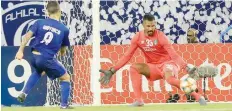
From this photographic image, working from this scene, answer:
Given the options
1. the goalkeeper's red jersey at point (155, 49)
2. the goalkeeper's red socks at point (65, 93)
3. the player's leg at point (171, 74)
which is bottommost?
the goalkeeper's red socks at point (65, 93)

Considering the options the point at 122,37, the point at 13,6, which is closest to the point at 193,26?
the point at 122,37

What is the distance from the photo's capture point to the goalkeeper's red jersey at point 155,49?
9.31 m

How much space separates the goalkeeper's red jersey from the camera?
931cm

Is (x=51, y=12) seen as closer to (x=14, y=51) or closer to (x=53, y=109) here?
(x=53, y=109)

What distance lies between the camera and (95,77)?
988 cm

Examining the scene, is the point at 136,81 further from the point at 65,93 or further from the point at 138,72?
the point at 65,93

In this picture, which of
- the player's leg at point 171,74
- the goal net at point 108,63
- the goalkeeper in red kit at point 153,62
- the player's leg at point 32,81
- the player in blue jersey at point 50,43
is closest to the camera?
the player in blue jersey at point 50,43

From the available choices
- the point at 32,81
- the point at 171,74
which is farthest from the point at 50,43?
the point at 171,74

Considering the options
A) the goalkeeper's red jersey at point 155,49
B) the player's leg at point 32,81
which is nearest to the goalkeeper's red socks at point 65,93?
the player's leg at point 32,81

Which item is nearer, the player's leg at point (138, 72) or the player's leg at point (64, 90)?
the player's leg at point (64, 90)

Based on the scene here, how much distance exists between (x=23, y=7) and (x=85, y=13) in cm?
279

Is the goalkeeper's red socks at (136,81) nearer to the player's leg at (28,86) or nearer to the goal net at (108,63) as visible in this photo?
the goal net at (108,63)

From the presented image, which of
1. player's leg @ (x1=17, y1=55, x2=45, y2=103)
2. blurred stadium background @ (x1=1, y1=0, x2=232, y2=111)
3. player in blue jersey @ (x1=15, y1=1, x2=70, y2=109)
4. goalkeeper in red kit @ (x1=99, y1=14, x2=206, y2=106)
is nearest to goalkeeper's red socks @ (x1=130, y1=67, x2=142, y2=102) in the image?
goalkeeper in red kit @ (x1=99, y1=14, x2=206, y2=106)

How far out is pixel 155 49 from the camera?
9.41m
